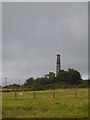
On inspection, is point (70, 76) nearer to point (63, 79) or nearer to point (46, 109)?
point (63, 79)

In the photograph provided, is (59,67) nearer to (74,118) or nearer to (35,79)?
(35,79)

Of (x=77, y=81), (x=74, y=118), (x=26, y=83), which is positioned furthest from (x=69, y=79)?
(x=74, y=118)

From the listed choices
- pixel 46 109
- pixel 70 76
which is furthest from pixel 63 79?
pixel 46 109

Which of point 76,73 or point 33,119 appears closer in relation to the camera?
point 33,119

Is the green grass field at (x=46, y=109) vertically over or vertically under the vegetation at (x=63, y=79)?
under

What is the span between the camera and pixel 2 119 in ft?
41.2

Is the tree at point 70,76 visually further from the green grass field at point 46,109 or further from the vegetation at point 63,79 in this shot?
the green grass field at point 46,109

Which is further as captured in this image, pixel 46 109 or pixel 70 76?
pixel 70 76

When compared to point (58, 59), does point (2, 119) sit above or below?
below

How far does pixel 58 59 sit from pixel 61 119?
104522 mm

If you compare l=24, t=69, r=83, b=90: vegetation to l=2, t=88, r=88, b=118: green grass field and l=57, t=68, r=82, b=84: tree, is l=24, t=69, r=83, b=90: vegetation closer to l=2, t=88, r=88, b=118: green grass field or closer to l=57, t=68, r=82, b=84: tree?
l=57, t=68, r=82, b=84: tree

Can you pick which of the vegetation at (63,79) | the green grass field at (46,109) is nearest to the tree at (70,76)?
the vegetation at (63,79)

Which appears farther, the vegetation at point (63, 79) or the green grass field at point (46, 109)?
the vegetation at point (63, 79)

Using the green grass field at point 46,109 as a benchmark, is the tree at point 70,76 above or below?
above
